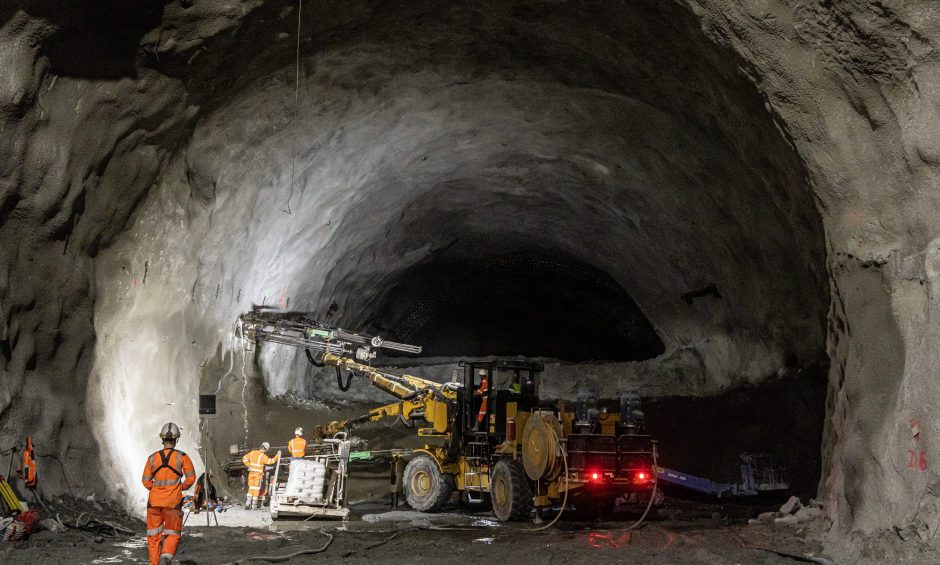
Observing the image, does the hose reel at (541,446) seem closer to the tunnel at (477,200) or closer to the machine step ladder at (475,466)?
the machine step ladder at (475,466)

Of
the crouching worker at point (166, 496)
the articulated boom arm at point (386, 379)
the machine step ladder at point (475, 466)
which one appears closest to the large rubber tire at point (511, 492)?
the machine step ladder at point (475, 466)

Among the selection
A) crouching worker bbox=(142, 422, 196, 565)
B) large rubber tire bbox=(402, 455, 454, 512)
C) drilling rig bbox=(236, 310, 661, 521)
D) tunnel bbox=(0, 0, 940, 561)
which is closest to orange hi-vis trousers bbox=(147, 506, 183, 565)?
crouching worker bbox=(142, 422, 196, 565)

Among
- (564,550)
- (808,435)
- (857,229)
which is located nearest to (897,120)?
(857,229)

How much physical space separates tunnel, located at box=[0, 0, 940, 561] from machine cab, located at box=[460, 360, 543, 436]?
3.36 m

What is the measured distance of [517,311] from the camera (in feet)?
80.5

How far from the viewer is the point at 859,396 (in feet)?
24.3

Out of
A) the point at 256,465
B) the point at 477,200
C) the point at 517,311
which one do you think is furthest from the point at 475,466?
the point at 517,311

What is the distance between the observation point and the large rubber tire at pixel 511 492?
10.7 m

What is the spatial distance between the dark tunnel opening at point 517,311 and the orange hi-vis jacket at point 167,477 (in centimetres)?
1205

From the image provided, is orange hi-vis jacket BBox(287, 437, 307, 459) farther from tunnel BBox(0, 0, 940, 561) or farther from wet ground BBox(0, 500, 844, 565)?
tunnel BBox(0, 0, 940, 561)

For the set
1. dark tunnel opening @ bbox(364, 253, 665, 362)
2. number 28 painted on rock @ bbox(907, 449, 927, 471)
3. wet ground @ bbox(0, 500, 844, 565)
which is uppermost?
dark tunnel opening @ bbox(364, 253, 665, 362)

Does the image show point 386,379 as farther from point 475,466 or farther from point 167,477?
point 167,477

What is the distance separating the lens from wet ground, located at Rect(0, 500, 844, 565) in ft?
23.2

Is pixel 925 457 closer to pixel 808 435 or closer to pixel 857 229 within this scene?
pixel 857 229
